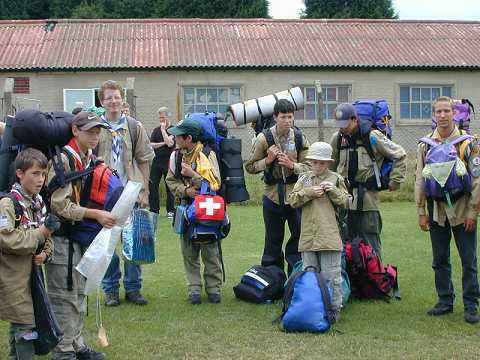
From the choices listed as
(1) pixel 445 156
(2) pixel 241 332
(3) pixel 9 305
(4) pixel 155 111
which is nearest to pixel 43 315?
(3) pixel 9 305

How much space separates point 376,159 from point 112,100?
106 inches

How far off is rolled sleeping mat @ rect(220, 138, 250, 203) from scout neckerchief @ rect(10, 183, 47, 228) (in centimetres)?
265

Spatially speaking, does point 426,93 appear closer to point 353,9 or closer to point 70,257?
point 353,9

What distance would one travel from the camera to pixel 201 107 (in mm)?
22828

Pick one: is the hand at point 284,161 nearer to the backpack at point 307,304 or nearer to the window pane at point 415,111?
the backpack at point 307,304

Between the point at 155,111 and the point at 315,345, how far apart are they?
17363 millimetres

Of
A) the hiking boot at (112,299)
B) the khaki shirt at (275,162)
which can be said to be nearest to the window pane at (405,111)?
the khaki shirt at (275,162)

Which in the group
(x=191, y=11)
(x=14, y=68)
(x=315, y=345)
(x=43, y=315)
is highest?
(x=191, y=11)

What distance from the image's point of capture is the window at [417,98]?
78.0 ft

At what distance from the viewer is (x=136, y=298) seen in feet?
23.4

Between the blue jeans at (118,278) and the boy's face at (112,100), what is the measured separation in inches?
57.3

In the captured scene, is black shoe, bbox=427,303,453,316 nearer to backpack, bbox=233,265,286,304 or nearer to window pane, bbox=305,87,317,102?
backpack, bbox=233,265,286,304

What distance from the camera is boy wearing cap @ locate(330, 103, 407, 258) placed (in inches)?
280

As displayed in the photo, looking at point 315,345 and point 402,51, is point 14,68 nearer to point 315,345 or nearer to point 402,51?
point 402,51
